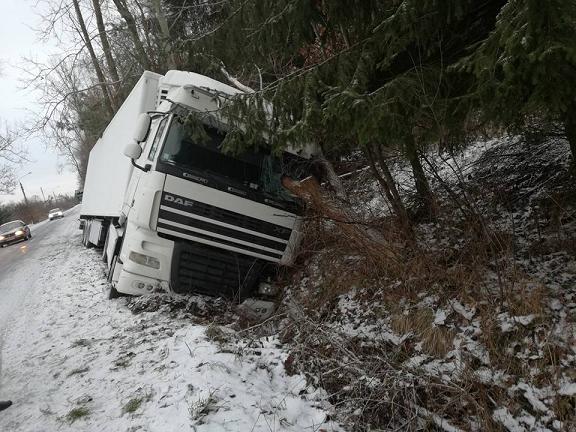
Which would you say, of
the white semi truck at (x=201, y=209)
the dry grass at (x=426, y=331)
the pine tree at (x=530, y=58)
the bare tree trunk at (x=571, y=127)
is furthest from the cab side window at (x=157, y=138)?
the bare tree trunk at (x=571, y=127)

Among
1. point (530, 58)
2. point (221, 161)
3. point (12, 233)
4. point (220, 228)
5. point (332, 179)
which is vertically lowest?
point (12, 233)

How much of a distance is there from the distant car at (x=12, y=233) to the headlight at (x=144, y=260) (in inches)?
885

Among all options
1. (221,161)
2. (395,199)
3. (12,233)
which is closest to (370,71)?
(395,199)

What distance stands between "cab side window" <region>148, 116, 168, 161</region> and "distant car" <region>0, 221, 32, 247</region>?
22.6 m

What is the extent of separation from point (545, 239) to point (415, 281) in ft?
4.64

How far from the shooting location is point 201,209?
19.6 feet

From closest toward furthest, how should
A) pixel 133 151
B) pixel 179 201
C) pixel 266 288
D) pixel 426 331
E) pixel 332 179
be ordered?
1. pixel 426 331
2. pixel 179 201
3. pixel 133 151
4. pixel 332 179
5. pixel 266 288

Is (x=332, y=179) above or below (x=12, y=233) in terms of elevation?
above

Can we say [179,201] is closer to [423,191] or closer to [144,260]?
[144,260]

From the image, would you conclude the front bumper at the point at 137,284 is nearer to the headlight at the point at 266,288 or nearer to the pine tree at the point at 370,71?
the headlight at the point at 266,288

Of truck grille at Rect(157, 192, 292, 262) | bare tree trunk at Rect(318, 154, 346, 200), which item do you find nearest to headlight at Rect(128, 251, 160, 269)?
truck grille at Rect(157, 192, 292, 262)

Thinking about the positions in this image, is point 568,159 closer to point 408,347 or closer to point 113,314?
point 408,347

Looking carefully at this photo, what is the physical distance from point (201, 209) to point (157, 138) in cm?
125

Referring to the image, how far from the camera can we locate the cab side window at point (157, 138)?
6.14 meters
